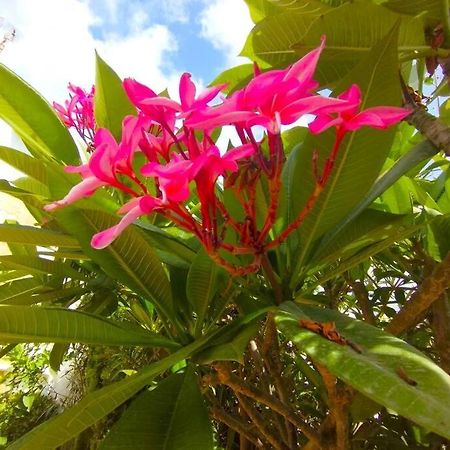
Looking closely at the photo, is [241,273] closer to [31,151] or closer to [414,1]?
[414,1]

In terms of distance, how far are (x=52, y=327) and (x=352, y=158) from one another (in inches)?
16.5

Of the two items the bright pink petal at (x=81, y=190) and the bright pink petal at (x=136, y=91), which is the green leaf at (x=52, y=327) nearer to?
the bright pink petal at (x=81, y=190)

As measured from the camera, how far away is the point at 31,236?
715 mm

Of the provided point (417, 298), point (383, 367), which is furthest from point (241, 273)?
point (417, 298)

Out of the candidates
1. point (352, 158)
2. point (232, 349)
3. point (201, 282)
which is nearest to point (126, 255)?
point (201, 282)

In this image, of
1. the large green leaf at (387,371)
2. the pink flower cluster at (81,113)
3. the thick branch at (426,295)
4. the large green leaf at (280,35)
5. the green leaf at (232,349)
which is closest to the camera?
the large green leaf at (387,371)

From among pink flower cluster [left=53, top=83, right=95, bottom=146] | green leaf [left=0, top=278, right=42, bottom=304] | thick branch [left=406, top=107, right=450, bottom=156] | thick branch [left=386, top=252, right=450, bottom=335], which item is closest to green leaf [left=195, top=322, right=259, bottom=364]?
thick branch [left=386, top=252, right=450, bottom=335]

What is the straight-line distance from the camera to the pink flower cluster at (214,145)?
0.41m

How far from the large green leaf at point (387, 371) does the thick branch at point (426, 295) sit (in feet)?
0.74

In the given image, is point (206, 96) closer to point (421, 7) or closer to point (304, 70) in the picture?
point (304, 70)

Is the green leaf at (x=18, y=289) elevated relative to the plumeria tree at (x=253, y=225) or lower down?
elevated

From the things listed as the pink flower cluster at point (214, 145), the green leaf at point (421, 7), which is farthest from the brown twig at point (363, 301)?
the pink flower cluster at point (214, 145)

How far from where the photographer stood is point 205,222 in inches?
18.4

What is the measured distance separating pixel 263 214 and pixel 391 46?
0.28 metres
